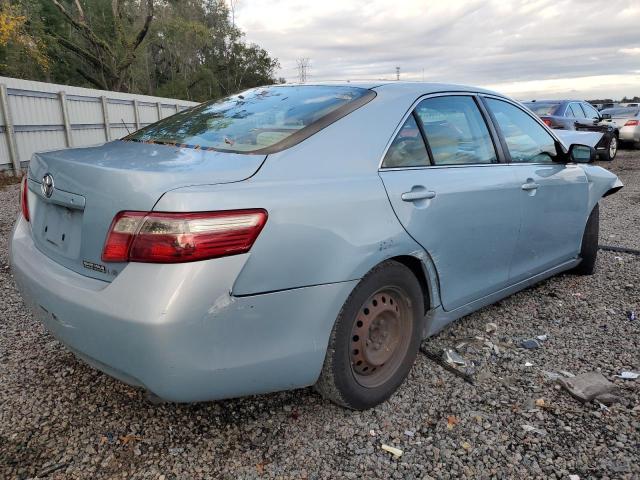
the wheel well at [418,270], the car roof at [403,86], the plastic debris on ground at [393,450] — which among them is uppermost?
the car roof at [403,86]

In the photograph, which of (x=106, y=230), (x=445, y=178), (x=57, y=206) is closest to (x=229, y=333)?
(x=106, y=230)

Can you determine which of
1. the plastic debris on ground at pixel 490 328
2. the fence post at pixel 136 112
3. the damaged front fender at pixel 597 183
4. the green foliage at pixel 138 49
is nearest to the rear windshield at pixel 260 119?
the plastic debris on ground at pixel 490 328

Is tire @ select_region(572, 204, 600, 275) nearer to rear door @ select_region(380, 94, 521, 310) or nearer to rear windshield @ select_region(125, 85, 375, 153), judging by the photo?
rear door @ select_region(380, 94, 521, 310)

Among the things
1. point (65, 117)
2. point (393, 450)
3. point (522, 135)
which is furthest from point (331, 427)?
point (65, 117)

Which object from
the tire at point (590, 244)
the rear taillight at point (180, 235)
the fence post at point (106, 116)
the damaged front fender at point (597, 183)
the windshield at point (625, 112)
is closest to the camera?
the rear taillight at point (180, 235)

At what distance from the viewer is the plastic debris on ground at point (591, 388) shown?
8.53 feet

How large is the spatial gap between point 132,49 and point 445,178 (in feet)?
103

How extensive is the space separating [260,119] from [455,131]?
1.16m

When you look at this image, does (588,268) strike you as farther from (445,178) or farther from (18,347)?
(18,347)

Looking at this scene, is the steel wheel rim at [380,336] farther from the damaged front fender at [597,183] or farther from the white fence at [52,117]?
the white fence at [52,117]

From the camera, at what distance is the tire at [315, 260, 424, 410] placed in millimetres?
2217

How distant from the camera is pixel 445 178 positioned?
2.68m

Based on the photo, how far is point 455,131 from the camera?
298cm

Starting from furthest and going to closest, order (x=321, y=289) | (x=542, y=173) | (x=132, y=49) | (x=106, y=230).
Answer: (x=132, y=49) < (x=542, y=173) < (x=321, y=289) < (x=106, y=230)
